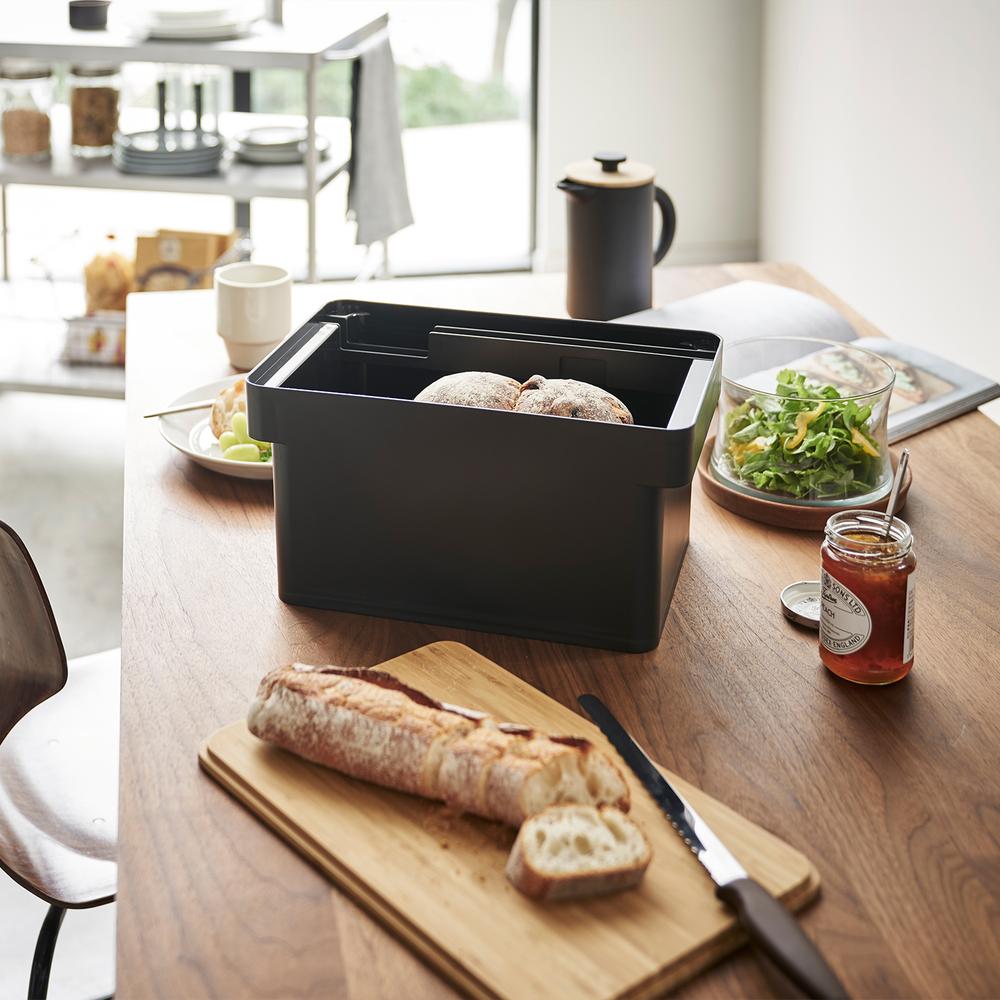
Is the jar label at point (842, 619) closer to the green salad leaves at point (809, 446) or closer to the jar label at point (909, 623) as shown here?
the jar label at point (909, 623)

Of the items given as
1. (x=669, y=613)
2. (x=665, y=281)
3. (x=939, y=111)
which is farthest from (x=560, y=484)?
(x=939, y=111)

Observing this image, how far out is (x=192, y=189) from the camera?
9.89 ft

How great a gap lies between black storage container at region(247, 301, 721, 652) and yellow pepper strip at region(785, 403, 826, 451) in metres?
0.18

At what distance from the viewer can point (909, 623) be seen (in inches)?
36.2

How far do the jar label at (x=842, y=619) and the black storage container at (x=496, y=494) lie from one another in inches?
5.1

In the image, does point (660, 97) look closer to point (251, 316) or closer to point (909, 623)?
point (251, 316)

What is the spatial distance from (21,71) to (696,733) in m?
2.89

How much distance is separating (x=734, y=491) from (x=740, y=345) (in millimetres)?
219

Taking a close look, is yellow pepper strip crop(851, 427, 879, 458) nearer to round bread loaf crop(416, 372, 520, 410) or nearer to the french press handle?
round bread loaf crop(416, 372, 520, 410)

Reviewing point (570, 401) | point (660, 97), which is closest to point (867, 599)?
point (570, 401)

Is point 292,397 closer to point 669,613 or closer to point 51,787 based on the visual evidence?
point 669,613

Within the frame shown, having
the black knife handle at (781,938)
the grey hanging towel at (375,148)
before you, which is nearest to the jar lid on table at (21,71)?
the grey hanging towel at (375,148)

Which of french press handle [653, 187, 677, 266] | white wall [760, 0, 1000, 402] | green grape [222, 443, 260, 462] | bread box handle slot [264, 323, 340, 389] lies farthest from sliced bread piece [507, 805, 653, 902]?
white wall [760, 0, 1000, 402]

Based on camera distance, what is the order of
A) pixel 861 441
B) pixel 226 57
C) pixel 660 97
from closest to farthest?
pixel 861 441
pixel 226 57
pixel 660 97
